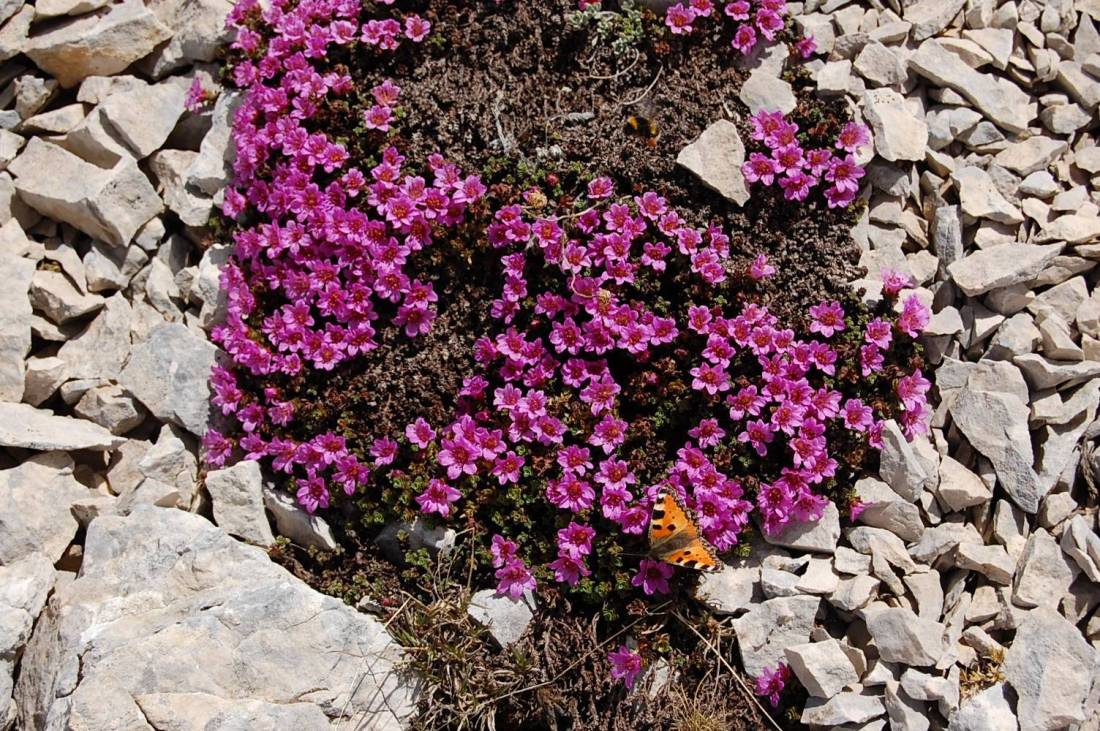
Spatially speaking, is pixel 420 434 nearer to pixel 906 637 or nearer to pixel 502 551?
pixel 502 551

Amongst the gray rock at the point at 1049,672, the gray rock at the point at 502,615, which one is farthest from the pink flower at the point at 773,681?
the gray rock at the point at 502,615

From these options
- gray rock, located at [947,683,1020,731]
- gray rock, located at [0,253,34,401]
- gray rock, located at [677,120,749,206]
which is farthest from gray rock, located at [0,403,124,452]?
gray rock, located at [947,683,1020,731]

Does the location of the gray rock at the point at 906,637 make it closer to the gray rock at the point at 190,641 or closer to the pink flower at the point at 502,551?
the pink flower at the point at 502,551

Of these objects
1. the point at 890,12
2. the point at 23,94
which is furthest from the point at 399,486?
the point at 890,12

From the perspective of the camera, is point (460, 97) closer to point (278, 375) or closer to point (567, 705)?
point (278, 375)

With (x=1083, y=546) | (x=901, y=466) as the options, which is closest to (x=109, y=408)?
(x=901, y=466)

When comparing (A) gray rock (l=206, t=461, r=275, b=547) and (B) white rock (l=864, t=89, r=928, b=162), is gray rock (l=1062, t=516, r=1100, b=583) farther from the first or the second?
(A) gray rock (l=206, t=461, r=275, b=547)
